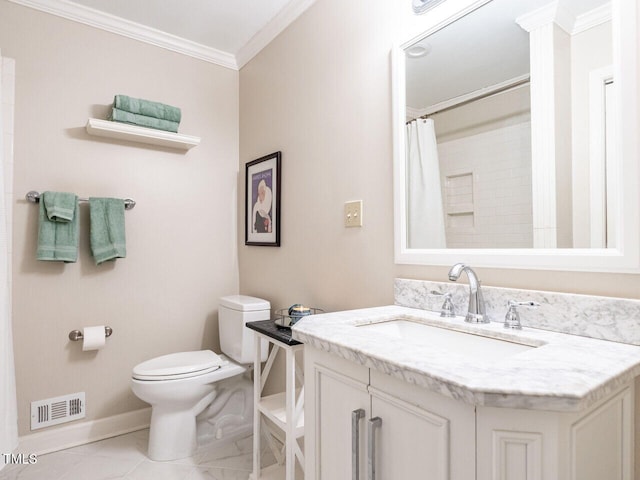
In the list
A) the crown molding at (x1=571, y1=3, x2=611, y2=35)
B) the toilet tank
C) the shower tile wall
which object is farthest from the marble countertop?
the toilet tank

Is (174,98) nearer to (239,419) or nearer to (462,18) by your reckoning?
(462,18)

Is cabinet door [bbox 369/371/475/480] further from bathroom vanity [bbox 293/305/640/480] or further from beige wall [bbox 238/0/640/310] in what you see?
beige wall [bbox 238/0/640/310]

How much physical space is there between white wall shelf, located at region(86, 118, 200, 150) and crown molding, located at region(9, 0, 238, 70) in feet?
1.94

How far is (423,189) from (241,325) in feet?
4.06

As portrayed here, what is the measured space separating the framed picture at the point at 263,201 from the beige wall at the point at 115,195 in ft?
0.64

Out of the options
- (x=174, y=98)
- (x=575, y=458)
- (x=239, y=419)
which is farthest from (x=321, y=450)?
(x=174, y=98)

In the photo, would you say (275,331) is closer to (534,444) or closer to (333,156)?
(333,156)

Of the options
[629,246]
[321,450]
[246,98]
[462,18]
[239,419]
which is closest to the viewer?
[629,246]

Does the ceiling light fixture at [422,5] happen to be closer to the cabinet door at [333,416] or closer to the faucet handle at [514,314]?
the faucet handle at [514,314]

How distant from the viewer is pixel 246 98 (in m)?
2.62

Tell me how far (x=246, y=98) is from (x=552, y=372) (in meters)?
2.44

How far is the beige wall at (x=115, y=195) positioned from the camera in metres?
2.01

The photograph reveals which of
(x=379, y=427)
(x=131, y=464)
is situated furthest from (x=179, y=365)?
(x=379, y=427)

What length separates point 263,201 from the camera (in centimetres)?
239
